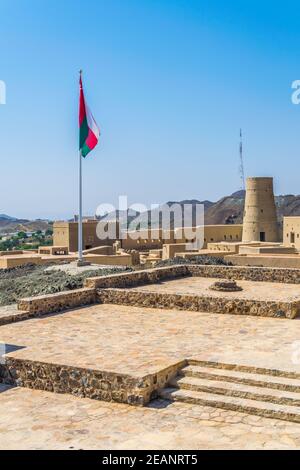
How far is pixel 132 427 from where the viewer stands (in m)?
5.05

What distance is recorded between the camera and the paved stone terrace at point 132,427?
465 centimetres

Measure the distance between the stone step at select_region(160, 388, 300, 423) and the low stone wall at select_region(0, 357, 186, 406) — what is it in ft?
0.68

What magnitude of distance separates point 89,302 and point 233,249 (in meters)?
18.1

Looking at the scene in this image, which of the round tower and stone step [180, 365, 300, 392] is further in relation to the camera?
the round tower

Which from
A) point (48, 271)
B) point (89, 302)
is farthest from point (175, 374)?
point (48, 271)

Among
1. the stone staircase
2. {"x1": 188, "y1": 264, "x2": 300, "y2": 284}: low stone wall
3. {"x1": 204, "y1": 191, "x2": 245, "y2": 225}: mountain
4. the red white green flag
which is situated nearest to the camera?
the stone staircase

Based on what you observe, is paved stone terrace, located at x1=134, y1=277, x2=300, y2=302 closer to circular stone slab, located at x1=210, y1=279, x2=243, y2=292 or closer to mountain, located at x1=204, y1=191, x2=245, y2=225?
circular stone slab, located at x1=210, y1=279, x2=243, y2=292

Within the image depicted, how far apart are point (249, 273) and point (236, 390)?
712 centimetres

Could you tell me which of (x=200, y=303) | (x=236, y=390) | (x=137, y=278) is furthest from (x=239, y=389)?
(x=137, y=278)

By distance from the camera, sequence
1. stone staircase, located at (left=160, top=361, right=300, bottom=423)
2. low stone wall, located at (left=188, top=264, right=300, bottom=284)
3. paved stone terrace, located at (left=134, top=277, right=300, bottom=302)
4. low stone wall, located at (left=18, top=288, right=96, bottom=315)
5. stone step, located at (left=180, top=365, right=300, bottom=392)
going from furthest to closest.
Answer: low stone wall, located at (left=188, top=264, right=300, bottom=284)
paved stone terrace, located at (left=134, top=277, right=300, bottom=302)
low stone wall, located at (left=18, top=288, right=96, bottom=315)
stone step, located at (left=180, top=365, right=300, bottom=392)
stone staircase, located at (left=160, top=361, right=300, bottom=423)

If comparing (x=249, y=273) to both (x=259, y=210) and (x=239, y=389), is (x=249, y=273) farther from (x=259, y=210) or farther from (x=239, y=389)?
(x=259, y=210)

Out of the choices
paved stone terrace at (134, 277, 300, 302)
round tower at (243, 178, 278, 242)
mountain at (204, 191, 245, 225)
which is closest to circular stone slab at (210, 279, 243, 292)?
paved stone terrace at (134, 277, 300, 302)

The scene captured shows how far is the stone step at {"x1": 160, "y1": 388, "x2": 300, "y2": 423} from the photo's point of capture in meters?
5.11

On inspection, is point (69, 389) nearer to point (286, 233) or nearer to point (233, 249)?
point (233, 249)
